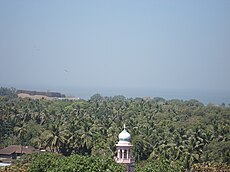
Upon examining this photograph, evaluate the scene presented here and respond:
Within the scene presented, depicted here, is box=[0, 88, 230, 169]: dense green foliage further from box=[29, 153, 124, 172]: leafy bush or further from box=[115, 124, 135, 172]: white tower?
box=[115, 124, 135, 172]: white tower

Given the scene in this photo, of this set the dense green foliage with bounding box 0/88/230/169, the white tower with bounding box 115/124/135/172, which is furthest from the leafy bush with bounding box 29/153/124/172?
the dense green foliage with bounding box 0/88/230/169

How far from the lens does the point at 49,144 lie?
62.3 m

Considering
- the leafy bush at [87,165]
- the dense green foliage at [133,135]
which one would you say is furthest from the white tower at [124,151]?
the dense green foliage at [133,135]

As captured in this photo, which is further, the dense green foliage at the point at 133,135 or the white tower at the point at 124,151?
the dense green foliage at the point at 133,135

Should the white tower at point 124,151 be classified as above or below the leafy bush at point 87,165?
above

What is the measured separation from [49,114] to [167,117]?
62.6 ft

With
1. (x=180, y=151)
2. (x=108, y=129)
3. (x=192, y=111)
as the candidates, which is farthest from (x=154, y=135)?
(x=192, y=111)

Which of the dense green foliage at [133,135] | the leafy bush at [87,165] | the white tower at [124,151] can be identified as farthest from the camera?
the dense green foliage at [133,135]

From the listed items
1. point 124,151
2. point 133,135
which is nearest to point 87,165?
point 124,151

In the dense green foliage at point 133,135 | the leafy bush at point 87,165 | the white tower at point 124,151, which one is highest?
the white tower at point 124,151

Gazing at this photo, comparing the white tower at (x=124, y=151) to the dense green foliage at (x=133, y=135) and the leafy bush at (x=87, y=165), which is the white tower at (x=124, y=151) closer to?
the leafy bush at (x=87, y=165)

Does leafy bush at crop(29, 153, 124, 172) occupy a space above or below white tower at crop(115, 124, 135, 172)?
below

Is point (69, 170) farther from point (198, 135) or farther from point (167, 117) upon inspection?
point (167, 117)

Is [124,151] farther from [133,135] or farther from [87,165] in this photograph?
[133,135]
